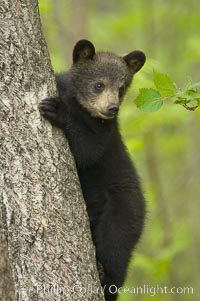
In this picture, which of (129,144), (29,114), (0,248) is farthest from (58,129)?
(129,144)

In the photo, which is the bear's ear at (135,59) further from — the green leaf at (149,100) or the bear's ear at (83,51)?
the green leaf at (149,100)

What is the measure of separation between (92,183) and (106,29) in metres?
9.47

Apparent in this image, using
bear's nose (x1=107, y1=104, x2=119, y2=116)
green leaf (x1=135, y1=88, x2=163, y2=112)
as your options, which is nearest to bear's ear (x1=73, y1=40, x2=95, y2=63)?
bear's nose (x1=107, y1=104, x2=119, y2=116)

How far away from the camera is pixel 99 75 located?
19.6ft

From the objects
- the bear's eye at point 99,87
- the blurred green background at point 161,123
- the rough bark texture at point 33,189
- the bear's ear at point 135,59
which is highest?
the blurred green background at point 161,123

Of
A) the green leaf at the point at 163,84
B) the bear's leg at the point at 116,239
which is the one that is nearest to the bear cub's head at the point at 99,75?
the bear's leg at the point at 116,239

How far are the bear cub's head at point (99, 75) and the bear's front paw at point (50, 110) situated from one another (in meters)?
1.15

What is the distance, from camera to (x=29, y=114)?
4039 mm

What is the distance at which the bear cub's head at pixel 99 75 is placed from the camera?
5598mm

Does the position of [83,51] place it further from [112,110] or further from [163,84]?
[163,84]

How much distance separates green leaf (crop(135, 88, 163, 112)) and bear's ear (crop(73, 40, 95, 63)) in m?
1.68

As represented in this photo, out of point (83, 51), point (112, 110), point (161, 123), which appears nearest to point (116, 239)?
point (112, 110)

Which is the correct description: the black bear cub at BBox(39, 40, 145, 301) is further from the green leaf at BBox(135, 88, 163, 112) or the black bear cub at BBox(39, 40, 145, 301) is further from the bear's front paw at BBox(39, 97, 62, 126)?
the green leaf at BBox(135, 88, 163, 112)

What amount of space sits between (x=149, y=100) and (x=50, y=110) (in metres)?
0.67
